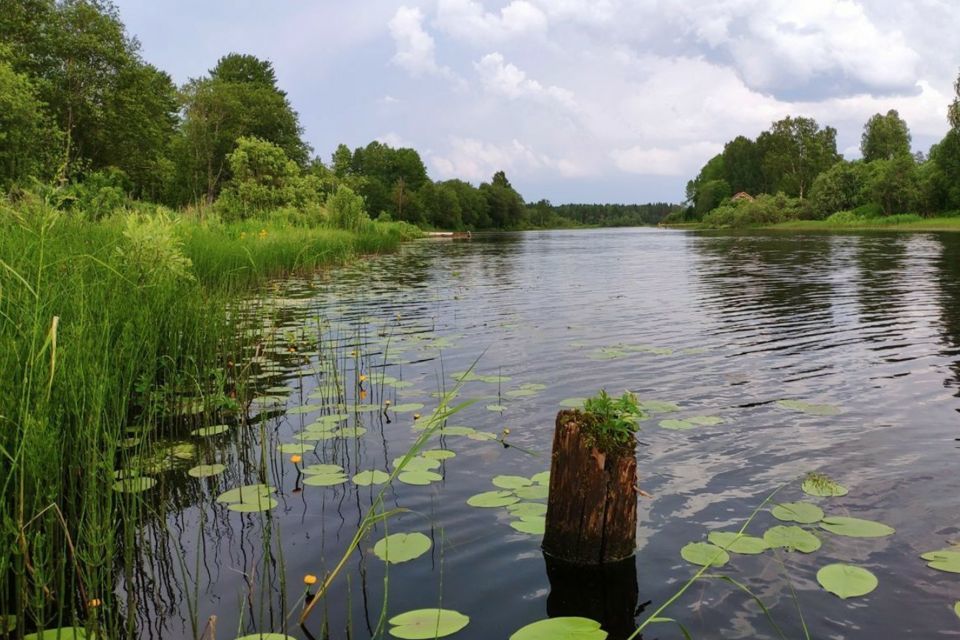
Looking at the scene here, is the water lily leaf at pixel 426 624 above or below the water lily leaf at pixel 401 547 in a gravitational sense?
below

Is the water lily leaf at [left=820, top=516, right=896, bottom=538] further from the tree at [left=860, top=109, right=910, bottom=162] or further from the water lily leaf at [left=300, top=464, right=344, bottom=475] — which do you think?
the tree at [left=860, top=109, right=910, bottom=162]

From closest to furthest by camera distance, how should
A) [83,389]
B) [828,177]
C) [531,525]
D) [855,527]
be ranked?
[83,389]
[855,527]
[531,525]
[828,177]

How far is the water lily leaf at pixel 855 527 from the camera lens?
4.16 metres

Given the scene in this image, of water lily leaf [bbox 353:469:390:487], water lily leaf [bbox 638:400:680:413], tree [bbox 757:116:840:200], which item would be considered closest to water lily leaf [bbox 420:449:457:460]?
water lily leaf [bbox 353:469:390:487]

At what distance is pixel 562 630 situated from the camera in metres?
3.09

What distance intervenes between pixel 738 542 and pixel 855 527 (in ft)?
2.78

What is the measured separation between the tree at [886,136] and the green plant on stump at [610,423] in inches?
4890

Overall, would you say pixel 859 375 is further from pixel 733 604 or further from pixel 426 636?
pixel 426 636

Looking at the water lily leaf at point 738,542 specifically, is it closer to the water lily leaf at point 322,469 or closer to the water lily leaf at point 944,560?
the water lily leaf at point 944,560

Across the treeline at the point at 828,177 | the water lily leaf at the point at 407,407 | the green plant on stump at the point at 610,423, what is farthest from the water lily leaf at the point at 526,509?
the treeline at the point at 828,177

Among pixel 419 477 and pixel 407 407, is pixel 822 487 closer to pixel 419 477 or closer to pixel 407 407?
pixel 419 477

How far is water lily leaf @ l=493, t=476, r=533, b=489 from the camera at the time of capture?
16.3 feet

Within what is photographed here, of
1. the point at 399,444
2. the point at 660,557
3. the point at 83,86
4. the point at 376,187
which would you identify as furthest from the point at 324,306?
the point at 376,187

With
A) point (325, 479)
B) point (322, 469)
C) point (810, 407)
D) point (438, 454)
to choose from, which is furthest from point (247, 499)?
point (810, 407)
